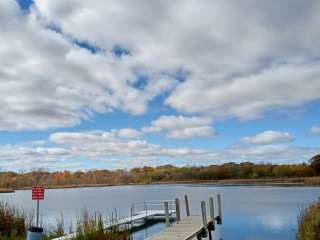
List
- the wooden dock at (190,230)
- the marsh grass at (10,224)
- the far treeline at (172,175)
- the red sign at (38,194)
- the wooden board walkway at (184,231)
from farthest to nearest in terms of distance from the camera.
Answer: the far treeline at (172,175) < the wooden dock at (190,230) < the wooden board walkway at (184,231) < the marsh grass at (10,224) < the red sign at (38,194)

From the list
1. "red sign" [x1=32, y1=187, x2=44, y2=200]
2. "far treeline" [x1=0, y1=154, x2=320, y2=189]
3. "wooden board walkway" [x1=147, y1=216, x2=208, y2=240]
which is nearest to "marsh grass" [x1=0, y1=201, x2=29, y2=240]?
"red sign" [x1=32, y1=187, x2=44, y2=200]

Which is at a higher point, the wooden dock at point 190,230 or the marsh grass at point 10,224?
the marsh grass at point 10,224

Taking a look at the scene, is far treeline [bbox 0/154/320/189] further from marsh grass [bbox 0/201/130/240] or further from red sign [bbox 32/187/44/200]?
red sign [bbox 32/187/44/200]

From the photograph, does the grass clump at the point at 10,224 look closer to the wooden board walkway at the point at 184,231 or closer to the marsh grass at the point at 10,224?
the marsh grass at the point at 10,224

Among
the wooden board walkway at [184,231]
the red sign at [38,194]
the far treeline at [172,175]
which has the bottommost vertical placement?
the wooden board walkway at [184,231]

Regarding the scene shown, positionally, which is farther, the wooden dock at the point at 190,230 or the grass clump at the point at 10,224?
the wooden dock at the point at 190,230

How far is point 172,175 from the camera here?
2398 inches

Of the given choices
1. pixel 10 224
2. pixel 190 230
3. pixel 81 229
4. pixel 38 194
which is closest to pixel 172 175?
pixel 190 230

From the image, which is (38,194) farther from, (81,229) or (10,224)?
(81,229)

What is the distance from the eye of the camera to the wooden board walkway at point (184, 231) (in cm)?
877

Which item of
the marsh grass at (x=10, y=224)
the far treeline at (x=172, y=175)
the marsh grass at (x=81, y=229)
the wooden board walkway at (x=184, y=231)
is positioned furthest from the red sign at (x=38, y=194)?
the far treeline at (x=172, y=175)

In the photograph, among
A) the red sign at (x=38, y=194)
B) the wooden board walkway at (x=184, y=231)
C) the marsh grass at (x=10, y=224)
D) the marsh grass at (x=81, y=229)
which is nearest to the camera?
Answer: the marsh grass at (x=81, y=229)

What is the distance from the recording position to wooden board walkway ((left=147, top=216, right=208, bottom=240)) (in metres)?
8.77

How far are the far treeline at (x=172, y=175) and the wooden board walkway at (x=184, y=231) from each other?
132 feet
